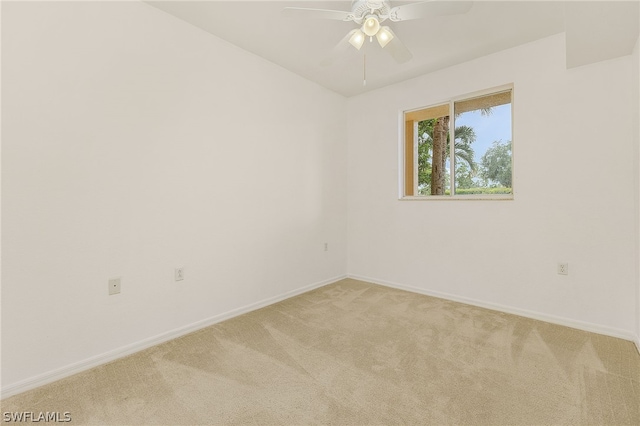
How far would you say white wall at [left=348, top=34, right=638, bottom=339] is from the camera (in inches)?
88.5

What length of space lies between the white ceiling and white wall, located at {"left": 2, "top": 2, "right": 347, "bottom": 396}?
0.25 metres

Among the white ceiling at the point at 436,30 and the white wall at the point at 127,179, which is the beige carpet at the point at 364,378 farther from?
the white ceiling at the point at 436,30

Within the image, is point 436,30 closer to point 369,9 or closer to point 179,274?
point 369,9

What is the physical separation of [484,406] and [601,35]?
253 cm

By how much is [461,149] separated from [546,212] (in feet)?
3.48

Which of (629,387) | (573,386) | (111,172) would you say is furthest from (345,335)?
(111,172)

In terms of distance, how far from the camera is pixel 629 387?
1.61 metres

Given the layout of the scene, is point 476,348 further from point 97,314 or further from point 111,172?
point 111,172

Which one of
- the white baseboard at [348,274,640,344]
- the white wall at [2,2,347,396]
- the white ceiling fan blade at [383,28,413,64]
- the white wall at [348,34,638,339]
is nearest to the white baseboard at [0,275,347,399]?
the white wall at [2,2,347,396]

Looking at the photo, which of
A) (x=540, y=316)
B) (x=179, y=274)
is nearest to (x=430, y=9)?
(x=179, y=274)

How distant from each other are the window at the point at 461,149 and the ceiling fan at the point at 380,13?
149 centimetres

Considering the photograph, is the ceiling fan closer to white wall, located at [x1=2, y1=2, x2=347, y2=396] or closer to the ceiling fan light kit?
the ceiling fan light kit

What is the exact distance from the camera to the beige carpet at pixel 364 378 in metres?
1.43

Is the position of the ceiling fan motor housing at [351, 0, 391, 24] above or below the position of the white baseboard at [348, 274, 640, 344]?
above
